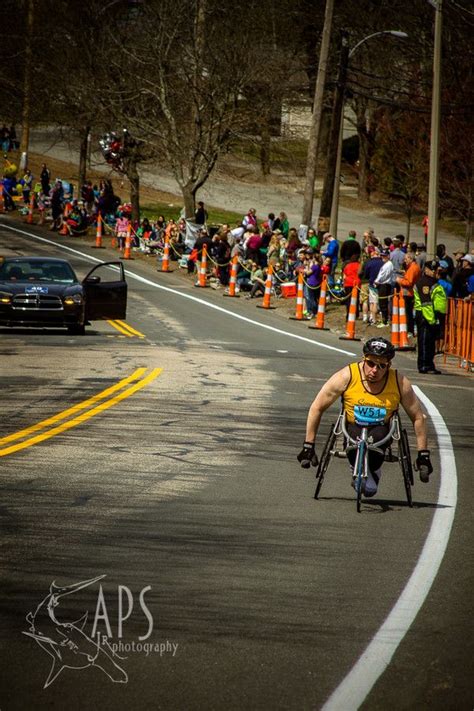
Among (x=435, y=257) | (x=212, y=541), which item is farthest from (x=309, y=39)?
(x=212, y=541)

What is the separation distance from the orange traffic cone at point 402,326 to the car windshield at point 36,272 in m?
6.81

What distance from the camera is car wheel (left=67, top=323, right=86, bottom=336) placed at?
28595 mm

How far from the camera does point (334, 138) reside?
140 feet

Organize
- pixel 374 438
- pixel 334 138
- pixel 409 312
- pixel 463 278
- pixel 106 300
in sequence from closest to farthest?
pixel 374 438, pixel 463 278, pixel 106 300, pixel 409 312, pixel 334 138

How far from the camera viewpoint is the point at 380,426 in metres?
11.0

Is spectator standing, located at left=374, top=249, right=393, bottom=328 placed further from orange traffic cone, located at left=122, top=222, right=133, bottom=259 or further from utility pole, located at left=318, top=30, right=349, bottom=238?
orange traffic cone, located at left=122, top=222, right=133, bottom=259

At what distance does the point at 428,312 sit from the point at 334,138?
18.9m

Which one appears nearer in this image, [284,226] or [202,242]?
[284,226]

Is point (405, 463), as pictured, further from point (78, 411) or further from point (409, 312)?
point (409, 312)

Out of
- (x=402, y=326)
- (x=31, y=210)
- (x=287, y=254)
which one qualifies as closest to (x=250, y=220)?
(x=287, y=254)

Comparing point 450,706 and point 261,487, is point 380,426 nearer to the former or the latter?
point 261,487

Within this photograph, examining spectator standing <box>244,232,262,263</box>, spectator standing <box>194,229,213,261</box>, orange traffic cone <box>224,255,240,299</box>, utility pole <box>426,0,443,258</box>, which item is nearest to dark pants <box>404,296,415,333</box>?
utility pole <box>426,0,443,258</box>

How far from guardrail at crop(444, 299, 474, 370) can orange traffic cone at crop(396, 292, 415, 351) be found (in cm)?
181

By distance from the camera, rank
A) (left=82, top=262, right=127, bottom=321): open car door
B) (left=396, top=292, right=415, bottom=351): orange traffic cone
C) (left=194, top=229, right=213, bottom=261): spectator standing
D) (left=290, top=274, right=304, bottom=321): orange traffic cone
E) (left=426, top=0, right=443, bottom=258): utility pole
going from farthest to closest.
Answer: (left=194, top=229, right=213, bottom=261): spectator standing → (left=290, top=274, right=304, bottom=321): orange traffic cone → (left=426, top=0, right=443, bottom=258): utility pole → (left=396, top=292, right=415, bottom=351): orange traffic cone → (left=82, top=262, right=127, bottom=321): open car door
